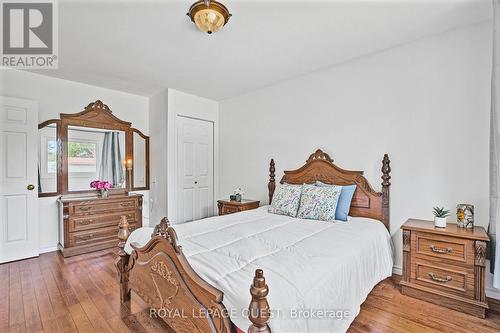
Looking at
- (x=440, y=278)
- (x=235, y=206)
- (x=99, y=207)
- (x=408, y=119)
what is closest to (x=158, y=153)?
(x=99, y=207)

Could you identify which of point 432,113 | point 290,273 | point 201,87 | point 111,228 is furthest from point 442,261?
point 111,228

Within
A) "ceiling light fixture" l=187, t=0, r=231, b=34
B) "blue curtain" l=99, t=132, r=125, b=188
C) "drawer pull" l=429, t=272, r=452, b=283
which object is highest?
"ceiling light fixture" l=187, t=0, r=231, b=34

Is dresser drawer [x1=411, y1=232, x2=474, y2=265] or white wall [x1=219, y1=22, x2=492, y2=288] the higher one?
white wall [x1=219, y1=22, x2=492, y2=288]

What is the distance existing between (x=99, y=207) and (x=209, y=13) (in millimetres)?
3244

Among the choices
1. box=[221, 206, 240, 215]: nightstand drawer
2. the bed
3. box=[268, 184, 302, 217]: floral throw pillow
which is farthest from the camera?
box=[221, 206, 240, 215]: nightstand drawer

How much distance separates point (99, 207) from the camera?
3785 millimetres

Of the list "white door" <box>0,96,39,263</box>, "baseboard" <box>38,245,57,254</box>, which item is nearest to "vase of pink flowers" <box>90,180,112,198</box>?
"white door" <box>0,96,39,263</box>

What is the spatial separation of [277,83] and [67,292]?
369 centimetres

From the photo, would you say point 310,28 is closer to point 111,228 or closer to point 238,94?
point 238,94

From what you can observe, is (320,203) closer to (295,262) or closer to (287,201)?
(287,201)

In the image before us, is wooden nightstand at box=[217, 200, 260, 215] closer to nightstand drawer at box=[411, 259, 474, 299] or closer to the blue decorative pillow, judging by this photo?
the blue decorative pillow

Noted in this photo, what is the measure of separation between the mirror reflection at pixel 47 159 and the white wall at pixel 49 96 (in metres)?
0.15

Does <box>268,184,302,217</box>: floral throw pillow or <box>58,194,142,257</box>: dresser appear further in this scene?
<box>58,194,142,257</box>: dresser

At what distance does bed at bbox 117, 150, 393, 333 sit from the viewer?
3.96 feet
